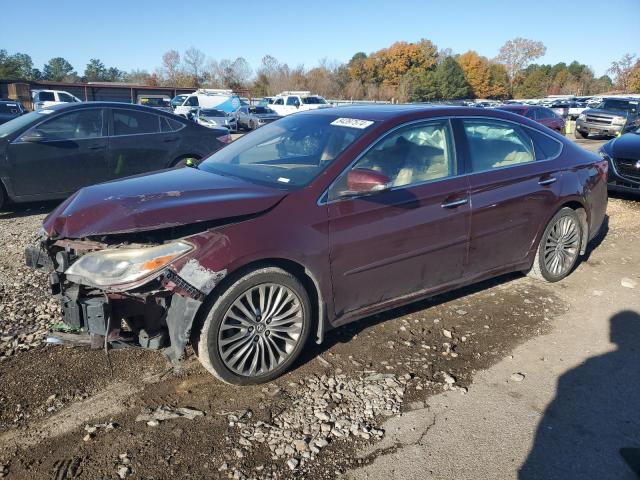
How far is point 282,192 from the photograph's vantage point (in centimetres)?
326

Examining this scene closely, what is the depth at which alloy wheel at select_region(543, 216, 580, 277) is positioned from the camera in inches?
191

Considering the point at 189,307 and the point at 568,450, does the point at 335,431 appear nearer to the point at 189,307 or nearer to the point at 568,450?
the point at 189,307

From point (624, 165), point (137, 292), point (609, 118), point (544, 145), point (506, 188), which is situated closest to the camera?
point (137, 292)

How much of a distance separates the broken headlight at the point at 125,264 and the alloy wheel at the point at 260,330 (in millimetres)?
477

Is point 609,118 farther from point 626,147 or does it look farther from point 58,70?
point 58,70

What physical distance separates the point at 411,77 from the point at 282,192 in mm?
83779

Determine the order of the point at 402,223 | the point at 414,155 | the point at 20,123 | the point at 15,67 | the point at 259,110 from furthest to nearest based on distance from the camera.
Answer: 1. the point at 15,67
2. the point at 259,110
3. the point at 20,123
4. the point at 414,155
5. the point at 402,223

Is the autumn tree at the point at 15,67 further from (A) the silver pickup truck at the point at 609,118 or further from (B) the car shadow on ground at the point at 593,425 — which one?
(B) the car shadow on ground at the point at 593,425

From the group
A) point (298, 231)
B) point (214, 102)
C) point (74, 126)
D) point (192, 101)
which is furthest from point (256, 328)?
point (192, 101)

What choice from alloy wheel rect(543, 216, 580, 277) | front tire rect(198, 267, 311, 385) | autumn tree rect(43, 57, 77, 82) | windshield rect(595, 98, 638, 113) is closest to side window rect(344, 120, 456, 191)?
front tire rect(198, 267, 311, 385)

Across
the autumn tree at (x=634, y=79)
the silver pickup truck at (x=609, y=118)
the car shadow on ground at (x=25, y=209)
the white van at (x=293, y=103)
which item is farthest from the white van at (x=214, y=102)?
the autumn tree at (x=634, y=79)

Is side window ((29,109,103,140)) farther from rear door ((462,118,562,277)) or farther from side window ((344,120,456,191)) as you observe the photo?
rear door ((462,118,562,277))

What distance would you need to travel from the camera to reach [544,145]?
4.75 metres

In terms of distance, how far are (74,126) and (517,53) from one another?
352 ft
